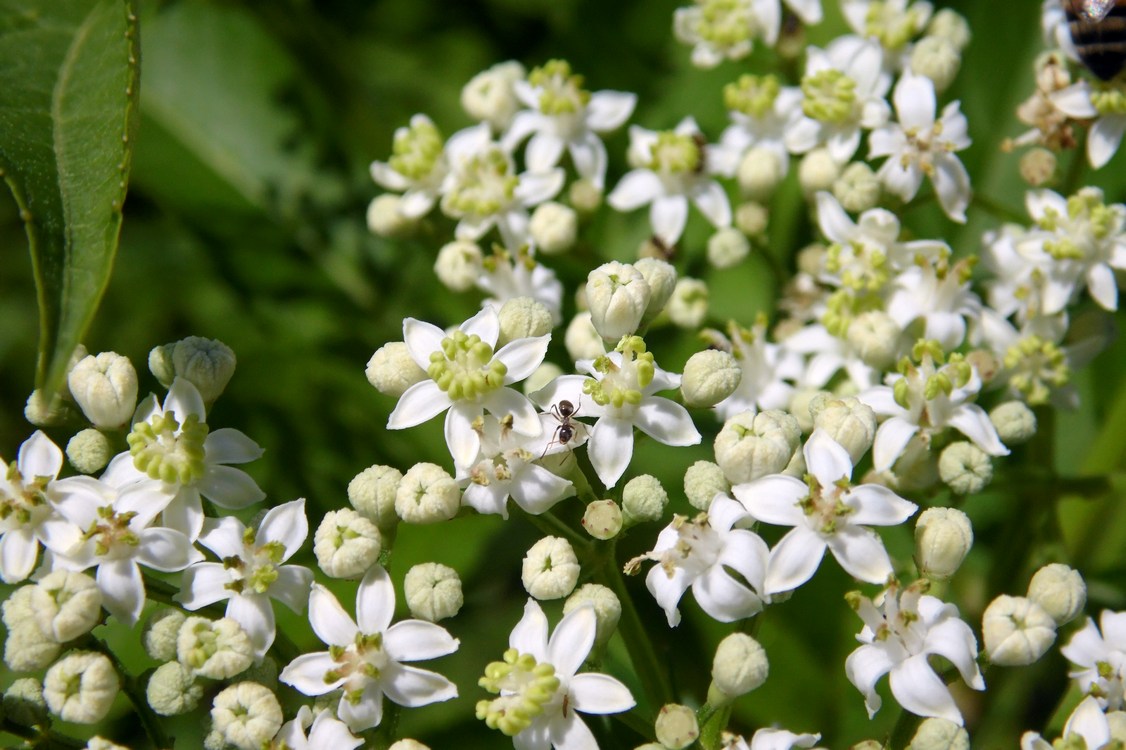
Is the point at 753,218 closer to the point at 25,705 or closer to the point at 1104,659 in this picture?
the point at 1104,659

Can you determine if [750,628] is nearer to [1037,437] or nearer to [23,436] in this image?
[1037,437]

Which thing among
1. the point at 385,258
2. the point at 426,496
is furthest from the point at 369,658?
the point at 385,258

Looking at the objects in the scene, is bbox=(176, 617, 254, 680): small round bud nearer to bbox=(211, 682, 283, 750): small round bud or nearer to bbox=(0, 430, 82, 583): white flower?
bbox=(211, 682, 283, 750): small round bud

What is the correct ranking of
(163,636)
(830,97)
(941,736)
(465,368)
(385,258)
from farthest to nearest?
(385,258)
(830,97)
(465,368)
(163,636)
(941,736)

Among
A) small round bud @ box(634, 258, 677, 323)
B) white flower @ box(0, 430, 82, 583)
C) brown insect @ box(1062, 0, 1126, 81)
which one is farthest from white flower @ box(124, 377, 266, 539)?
brown insect @ box(1062, 0, 1126, 81)

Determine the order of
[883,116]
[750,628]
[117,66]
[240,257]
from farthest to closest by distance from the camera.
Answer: [240,257] < [883,116] < [750,628] < [117,66]

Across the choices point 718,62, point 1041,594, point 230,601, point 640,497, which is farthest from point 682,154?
point 230,601

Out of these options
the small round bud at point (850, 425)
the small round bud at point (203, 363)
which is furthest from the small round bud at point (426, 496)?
the small round bud at point (850, 425)
